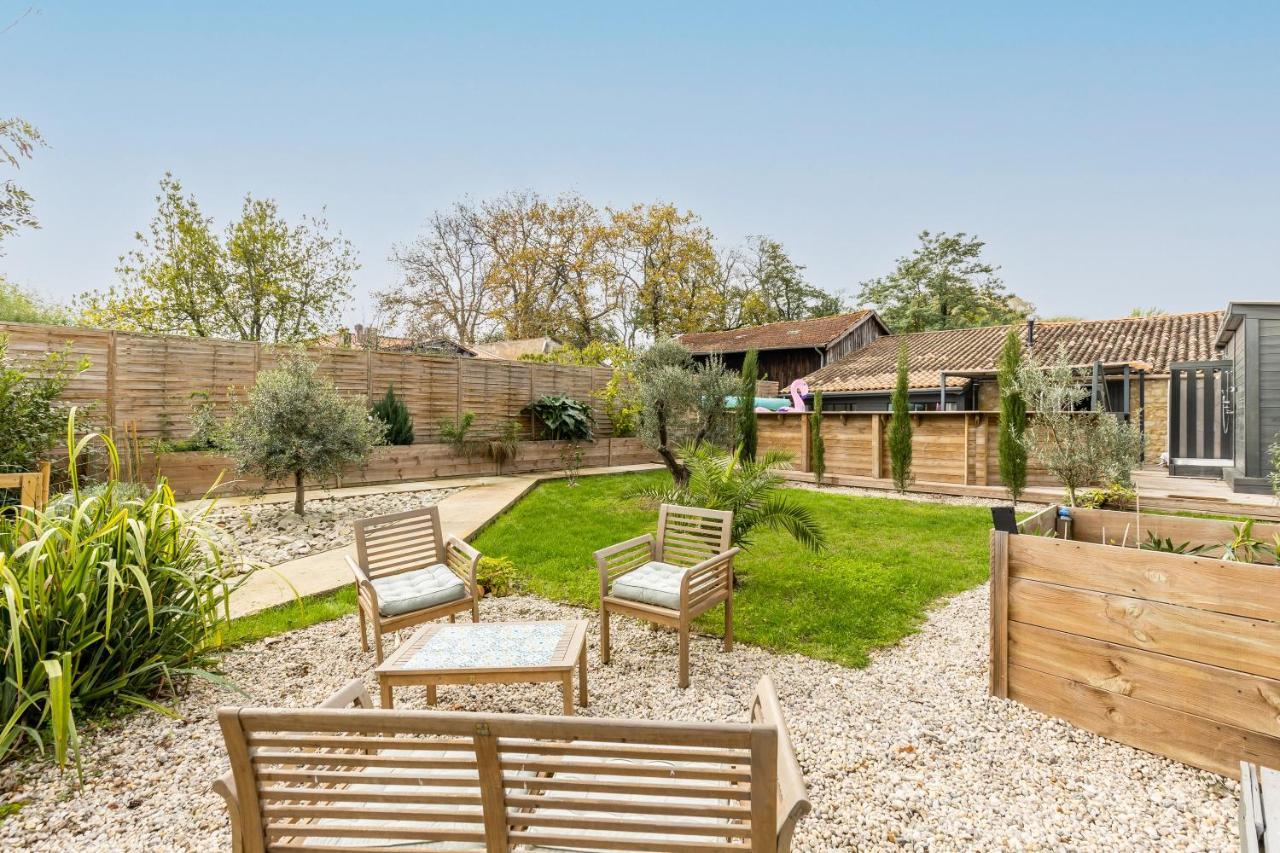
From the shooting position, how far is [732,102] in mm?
14203

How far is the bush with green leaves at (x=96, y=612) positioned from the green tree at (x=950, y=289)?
30.8 metres

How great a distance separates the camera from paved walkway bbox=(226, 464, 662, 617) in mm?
4551

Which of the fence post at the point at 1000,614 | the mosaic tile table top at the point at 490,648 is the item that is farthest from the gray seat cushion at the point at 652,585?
the fence post at the point at 1000,614

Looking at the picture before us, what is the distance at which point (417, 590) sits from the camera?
3568 mm

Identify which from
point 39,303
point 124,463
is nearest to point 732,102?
point 124,463

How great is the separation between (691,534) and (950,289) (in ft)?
99.1

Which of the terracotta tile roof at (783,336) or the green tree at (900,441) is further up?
the terracotta tile roof at (783,336)

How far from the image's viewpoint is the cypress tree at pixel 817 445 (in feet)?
38.2

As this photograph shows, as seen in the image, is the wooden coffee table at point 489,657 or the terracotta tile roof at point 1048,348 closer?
the wooden coffee table at point 489,657

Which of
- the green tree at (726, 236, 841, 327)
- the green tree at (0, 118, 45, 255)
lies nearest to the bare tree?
the green tree at (726, 236, 841, 327)

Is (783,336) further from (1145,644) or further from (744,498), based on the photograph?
(1145,644)

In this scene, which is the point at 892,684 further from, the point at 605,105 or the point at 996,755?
the point at 605,105

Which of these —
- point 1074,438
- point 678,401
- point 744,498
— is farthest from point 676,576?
point 1074,438

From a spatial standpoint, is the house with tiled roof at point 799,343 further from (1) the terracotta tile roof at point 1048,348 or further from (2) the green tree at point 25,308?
(2) the green tree at point 25,308
